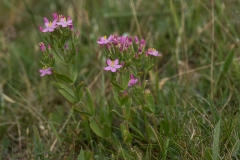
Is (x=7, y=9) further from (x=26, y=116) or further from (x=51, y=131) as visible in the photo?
(x=51, y=131)

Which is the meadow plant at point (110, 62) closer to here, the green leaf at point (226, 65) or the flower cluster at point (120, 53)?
the flower cluster at point (120, 53)

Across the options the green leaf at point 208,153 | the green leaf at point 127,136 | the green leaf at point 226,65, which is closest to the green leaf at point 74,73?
the green leaf at point 127,136

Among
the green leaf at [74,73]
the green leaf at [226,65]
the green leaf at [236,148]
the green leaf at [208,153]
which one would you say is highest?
the green leaf at [74,73]

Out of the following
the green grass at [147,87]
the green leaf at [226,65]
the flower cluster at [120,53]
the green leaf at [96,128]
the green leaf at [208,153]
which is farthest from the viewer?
the green leaf at [226,65]

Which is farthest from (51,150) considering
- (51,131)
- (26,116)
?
(26,116)

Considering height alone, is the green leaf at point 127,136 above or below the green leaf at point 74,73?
below

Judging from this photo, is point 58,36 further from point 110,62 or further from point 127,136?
point 127,136

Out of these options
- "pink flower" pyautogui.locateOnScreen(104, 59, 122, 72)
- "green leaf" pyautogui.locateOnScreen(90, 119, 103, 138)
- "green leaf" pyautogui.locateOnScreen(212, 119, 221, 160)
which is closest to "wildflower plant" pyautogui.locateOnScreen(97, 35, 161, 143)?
"pink flower" pyautogui.locateOnScreen(104, 59, 122, 72)

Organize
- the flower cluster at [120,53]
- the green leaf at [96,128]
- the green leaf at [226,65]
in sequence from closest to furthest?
1. the flower cluster at [120,53]
2. the green leaf at [96,128]
3. the green leaf at [226,65]

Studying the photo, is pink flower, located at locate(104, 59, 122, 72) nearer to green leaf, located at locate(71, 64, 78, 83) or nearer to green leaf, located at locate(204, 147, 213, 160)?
green leaf, located at locate(71, 64, 78, 83)
